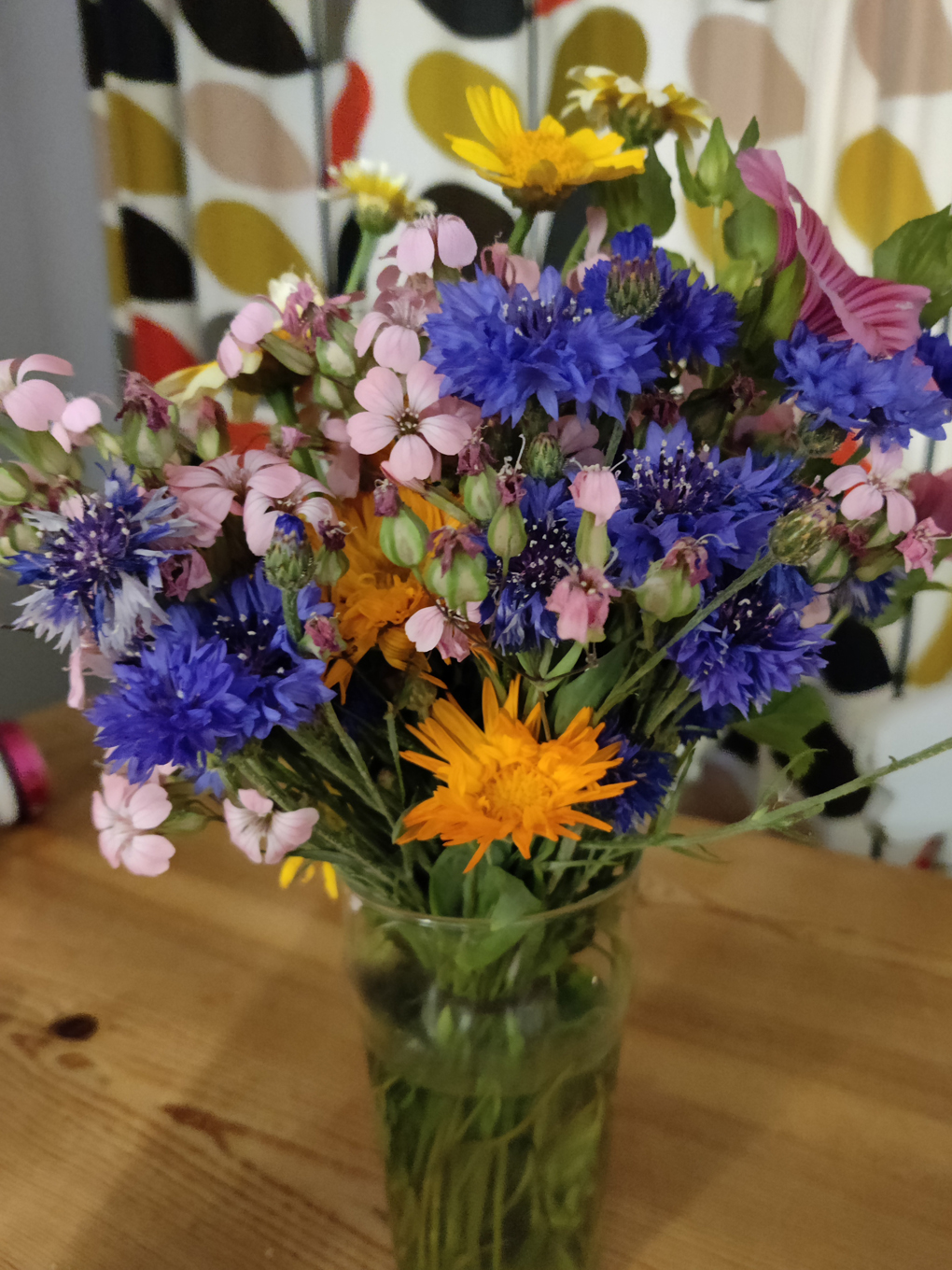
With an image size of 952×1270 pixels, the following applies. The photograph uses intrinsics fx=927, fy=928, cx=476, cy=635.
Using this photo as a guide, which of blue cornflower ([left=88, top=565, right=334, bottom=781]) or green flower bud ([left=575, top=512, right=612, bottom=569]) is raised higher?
green flower bud ([left=575, top=512, right=612, bottom=569])

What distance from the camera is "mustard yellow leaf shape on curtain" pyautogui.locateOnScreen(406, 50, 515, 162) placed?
802 millimetres

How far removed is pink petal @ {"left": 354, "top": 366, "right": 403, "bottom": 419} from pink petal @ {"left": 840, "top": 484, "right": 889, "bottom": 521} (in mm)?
134

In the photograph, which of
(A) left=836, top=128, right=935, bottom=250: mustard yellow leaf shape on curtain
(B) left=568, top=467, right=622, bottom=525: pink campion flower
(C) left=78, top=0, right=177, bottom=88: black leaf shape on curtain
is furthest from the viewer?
(C) left=78, top=0, right=177, bottom=88: black leaf shape on curtain

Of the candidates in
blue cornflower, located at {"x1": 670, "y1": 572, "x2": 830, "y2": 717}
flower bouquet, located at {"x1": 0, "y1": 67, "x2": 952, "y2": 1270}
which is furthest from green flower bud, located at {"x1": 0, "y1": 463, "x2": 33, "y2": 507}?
blue cornflower, located at {"x1": 670, "y1": 572, "x2": 830, "y2": 717}

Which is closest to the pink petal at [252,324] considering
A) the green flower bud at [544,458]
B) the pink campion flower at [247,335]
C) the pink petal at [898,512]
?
the pink campion flower at [247,335]

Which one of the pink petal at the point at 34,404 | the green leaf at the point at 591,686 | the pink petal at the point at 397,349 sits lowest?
the green leaf at the point at 591,686

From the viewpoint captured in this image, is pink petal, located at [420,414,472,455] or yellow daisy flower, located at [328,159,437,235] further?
yellow daisy flower, located at [328,159,437,235]

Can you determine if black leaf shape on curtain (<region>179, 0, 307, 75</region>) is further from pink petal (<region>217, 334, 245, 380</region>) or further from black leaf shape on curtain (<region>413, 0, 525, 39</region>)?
pink petal (<region>217, 334, 245, 380</region>)

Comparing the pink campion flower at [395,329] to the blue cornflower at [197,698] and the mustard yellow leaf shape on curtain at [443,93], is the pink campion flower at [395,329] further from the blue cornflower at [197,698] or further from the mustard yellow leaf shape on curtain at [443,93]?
the mustard yellow leaf shape on curtain at [443,93]

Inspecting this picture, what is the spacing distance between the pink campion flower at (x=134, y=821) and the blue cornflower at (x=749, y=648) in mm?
179

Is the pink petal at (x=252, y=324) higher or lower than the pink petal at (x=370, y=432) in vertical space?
higher

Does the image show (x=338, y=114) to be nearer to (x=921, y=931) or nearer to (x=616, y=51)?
(x=616, y=51)

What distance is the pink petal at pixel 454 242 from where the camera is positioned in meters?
0.29

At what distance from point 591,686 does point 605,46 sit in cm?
67
